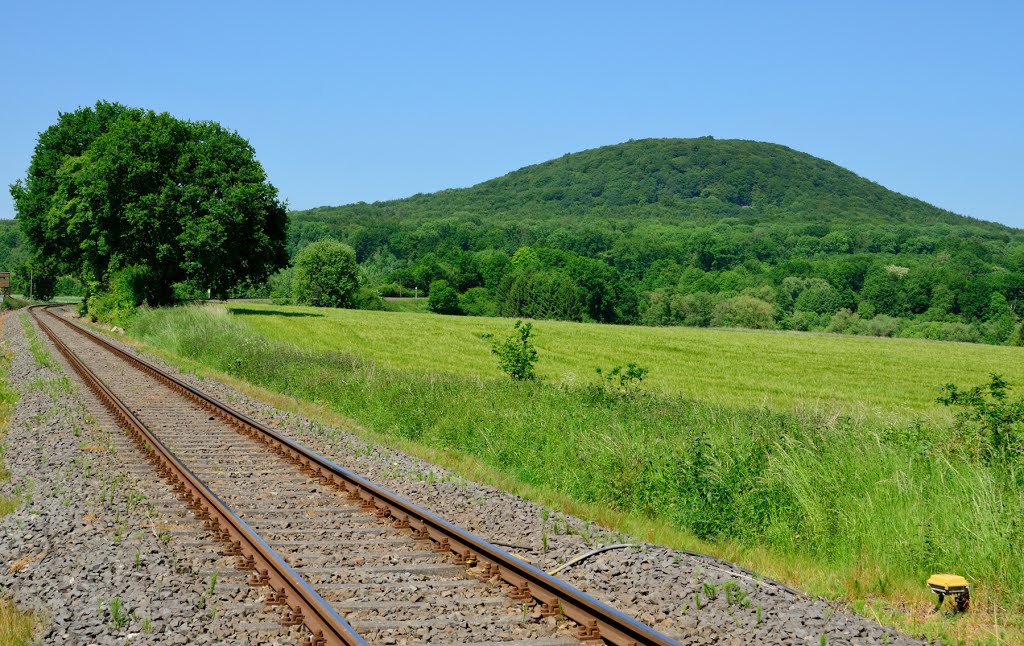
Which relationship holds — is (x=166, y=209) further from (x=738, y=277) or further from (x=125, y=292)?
(x=738, y=277)

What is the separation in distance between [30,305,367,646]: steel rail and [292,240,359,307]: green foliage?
10380 cm

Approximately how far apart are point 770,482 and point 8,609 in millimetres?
7378

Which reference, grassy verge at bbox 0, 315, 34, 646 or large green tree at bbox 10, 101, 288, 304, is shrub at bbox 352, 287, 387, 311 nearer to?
large green tree at bbox 10, 101, 288, 304

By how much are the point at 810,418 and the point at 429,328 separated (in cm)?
5067

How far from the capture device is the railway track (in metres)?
6.42

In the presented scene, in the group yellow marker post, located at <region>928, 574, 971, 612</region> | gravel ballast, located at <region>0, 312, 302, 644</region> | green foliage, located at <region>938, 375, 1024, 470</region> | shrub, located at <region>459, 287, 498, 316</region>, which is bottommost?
shrub, located at <region>459, 287, 498, 316</region>

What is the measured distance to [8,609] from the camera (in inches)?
271

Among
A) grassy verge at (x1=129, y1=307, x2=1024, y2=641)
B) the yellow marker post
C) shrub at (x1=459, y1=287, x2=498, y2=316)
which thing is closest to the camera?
the yellow marker post

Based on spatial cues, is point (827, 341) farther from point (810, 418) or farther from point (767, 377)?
point (810, 418)

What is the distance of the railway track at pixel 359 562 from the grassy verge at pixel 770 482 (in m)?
2.07

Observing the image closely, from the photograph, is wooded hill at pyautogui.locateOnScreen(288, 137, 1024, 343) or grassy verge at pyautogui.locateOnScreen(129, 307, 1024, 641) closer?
grassy verge at pyautogui.locateOnScreen(129, 307, 1024, 641)

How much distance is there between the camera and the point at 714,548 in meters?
9.13

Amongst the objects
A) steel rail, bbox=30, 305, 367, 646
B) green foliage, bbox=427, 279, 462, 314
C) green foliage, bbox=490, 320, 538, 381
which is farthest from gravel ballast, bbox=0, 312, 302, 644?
green foliage, bbox=427, 279, 462, 314

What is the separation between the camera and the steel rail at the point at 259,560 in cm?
619
